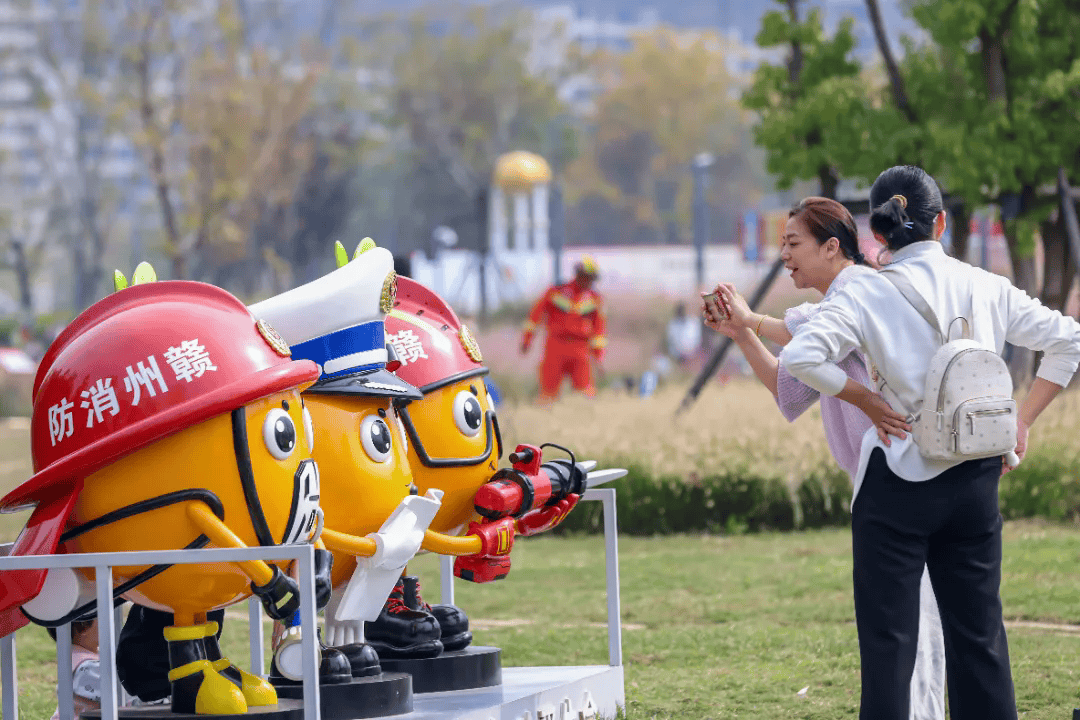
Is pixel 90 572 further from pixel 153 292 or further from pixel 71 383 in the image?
pixel 153 292

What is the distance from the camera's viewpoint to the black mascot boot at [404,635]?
19.2ft

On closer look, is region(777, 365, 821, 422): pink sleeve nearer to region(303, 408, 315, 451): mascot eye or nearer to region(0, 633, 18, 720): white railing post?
region(303, 408, 315, 451): mascot eye

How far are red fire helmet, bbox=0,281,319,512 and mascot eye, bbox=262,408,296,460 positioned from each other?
9 centimetres

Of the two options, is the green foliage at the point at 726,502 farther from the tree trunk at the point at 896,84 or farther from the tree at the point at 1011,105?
the tree trunk at the point at 896,84

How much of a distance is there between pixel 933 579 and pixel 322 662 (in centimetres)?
189

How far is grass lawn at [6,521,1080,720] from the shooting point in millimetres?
6672

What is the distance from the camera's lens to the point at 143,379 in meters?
4.65

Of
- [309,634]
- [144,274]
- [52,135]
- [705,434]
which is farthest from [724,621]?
[52,135]

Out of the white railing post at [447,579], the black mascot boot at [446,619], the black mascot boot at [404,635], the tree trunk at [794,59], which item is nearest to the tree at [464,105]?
the tree trunk at [794,59]

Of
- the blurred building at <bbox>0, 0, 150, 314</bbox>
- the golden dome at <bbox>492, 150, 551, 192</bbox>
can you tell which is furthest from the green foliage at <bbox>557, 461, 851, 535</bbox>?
the blurred building at <bbox>0, 0, 150, 314</bbox>

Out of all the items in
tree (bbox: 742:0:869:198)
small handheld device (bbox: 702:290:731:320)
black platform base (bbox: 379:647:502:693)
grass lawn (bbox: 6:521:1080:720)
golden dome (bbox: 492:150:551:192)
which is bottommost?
grass lawn (bbox: 6:521:1080:720)

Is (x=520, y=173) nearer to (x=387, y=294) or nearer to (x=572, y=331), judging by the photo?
(x=572, y=331)

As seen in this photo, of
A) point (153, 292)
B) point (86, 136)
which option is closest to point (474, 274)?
point (86, 136)

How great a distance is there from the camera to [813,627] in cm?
831
